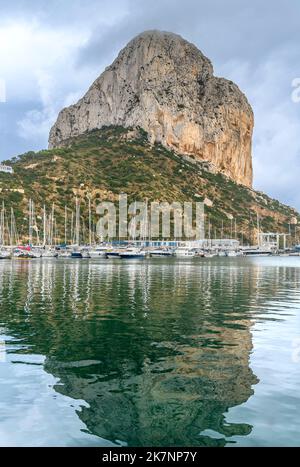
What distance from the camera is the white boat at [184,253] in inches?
5625

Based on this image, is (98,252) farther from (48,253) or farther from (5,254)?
(5,254)

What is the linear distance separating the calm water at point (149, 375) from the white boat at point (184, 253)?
4350 inches

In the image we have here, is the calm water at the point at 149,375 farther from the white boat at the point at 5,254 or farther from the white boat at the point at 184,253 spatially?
the white boat at the point at 184,253

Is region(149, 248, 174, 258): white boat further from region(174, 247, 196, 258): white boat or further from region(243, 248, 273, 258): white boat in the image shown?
region(243, 248, 273, 258): white boat

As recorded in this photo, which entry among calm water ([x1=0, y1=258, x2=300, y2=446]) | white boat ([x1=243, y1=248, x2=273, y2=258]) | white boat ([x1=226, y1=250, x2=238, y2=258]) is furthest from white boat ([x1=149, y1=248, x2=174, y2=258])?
calm water ([x1=0, y1=258, x2=300, y2=446])

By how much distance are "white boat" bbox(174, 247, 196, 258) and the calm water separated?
110 m

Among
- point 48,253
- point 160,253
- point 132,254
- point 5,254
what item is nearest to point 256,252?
point 160,253

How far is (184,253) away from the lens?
475 ft

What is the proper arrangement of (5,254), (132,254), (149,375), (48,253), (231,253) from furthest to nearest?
(231,253) < (132,254) < (48,253) < (5,254) < (149,375)

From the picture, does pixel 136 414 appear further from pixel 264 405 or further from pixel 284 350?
pixel 284 350

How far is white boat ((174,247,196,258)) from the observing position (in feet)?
469

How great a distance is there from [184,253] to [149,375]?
129016mm

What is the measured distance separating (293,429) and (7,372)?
862cm

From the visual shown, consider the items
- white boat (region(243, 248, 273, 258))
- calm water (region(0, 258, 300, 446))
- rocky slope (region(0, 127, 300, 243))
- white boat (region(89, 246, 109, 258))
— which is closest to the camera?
calm water (region(0, 258, 300, 446))
